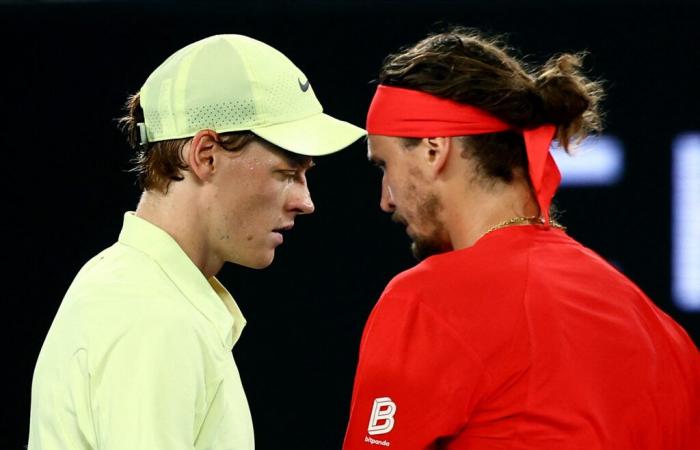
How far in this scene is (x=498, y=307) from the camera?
6.09 feet

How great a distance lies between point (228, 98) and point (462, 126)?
0.40 meters

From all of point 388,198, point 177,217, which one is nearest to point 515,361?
point 388,198

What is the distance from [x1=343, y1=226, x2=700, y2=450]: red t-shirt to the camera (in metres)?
1.83

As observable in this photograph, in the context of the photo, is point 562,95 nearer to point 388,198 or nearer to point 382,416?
point 388,198

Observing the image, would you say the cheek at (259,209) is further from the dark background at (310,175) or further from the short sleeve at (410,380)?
the dark background at (310,175)

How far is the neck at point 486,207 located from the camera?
202 cm

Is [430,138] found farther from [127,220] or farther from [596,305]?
[127,220]

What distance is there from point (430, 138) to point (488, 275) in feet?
0.99

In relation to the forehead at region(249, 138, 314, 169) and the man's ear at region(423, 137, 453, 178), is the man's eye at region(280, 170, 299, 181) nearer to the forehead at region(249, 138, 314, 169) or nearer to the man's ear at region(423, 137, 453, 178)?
the forehead at region(249, 138, 314, 169)

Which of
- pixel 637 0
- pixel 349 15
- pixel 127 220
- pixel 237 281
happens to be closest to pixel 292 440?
pixel 237 281

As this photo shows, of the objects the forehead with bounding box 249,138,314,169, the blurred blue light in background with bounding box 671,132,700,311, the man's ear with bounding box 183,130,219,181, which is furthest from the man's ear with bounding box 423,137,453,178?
the blurred blue light in background with bounding box 671,132,700,311

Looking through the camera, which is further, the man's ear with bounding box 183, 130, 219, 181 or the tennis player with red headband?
the man's ear with bounding box 183, 130, 219, 181

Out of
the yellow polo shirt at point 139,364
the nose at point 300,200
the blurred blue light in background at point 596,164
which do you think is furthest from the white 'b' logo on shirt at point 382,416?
the blurred blue light in background at point 596,164

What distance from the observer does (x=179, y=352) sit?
173cm
